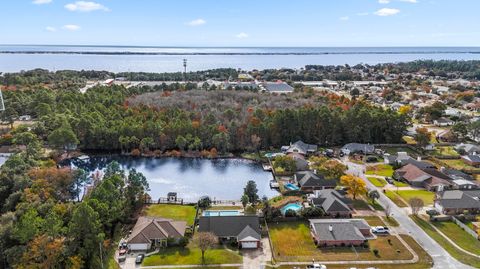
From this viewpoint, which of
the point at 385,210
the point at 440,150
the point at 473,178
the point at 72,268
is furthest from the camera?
the point at 440,150

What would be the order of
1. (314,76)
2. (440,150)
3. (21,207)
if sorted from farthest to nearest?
(314,76)
(440,150)
(21,207)

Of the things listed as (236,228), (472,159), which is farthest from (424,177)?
(236,228)

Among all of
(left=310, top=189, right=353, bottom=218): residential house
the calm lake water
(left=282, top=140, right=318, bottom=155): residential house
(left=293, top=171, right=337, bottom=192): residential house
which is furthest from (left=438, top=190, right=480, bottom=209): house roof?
(left=282, top=140, right=318, bottom=155): residential house

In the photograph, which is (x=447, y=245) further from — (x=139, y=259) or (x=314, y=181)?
(x=139, y=259)

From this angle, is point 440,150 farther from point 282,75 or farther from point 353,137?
point 282,75

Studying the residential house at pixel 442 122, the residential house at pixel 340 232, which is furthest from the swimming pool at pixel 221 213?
the residential house at pixel 442 122

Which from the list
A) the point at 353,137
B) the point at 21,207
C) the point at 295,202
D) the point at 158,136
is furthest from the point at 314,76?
the point at 21,207

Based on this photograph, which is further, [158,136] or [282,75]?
[282,75]
